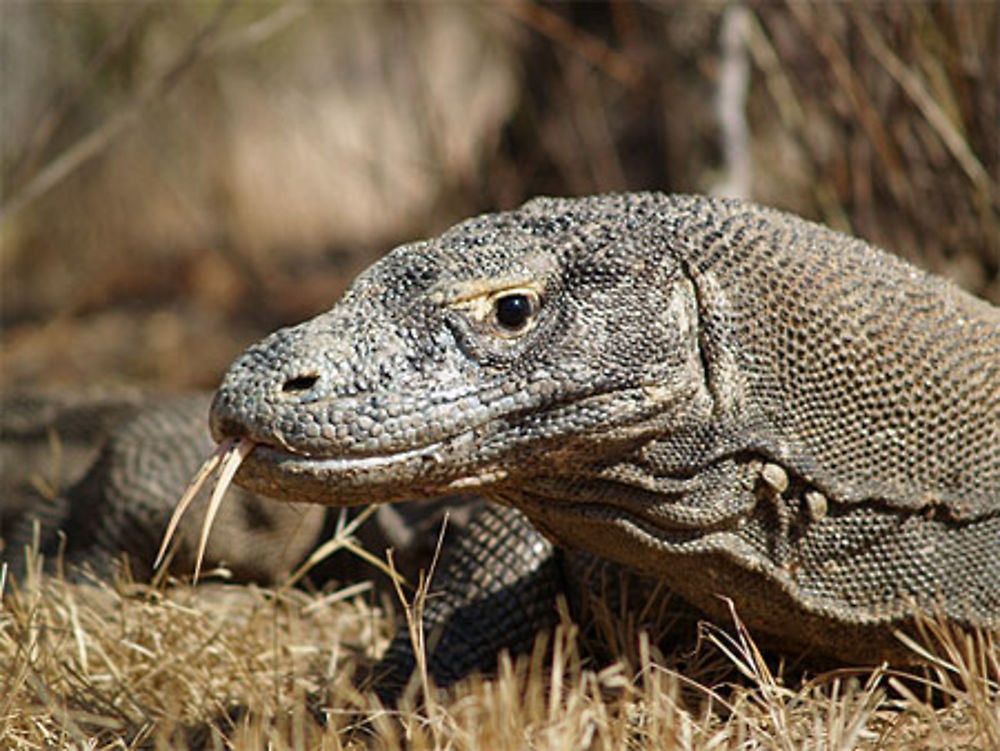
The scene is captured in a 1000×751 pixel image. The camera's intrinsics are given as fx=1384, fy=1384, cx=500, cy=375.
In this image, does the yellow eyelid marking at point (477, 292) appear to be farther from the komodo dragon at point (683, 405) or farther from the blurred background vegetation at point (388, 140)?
the blurred background vegetation at point (388, 140)

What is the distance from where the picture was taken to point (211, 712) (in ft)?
11.2

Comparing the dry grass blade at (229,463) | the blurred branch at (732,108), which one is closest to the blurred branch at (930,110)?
the blurred branch at (732,108)

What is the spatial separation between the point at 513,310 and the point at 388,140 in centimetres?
989

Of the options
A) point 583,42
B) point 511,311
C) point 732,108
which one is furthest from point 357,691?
point 583,42

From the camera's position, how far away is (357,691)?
10.7 feet

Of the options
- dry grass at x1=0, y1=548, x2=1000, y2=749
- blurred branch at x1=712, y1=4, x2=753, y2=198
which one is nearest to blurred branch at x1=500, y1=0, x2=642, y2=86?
blurred branch at x1=712, y1=4, x2=753, y2=198

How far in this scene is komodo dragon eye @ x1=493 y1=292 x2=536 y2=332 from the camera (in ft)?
8.89

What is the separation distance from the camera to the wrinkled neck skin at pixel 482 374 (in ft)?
8.37

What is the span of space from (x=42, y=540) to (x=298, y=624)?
117 cm

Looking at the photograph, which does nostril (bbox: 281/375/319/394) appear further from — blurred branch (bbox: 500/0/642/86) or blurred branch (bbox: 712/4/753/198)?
blurred branch (bbox: 500/0/642/86)

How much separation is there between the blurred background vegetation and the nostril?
7.53 ft

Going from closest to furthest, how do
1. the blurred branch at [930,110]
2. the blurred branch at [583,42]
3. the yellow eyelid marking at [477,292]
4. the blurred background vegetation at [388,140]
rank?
the yellow eyelid marking at [477,292], the blurred branch at [930,110], the blurred background vegetation at [388,140], the blurred branch at [583,42]

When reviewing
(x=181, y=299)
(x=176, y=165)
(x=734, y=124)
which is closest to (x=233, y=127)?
(x=176, y=165)

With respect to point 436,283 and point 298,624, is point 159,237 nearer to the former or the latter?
point 298,624
